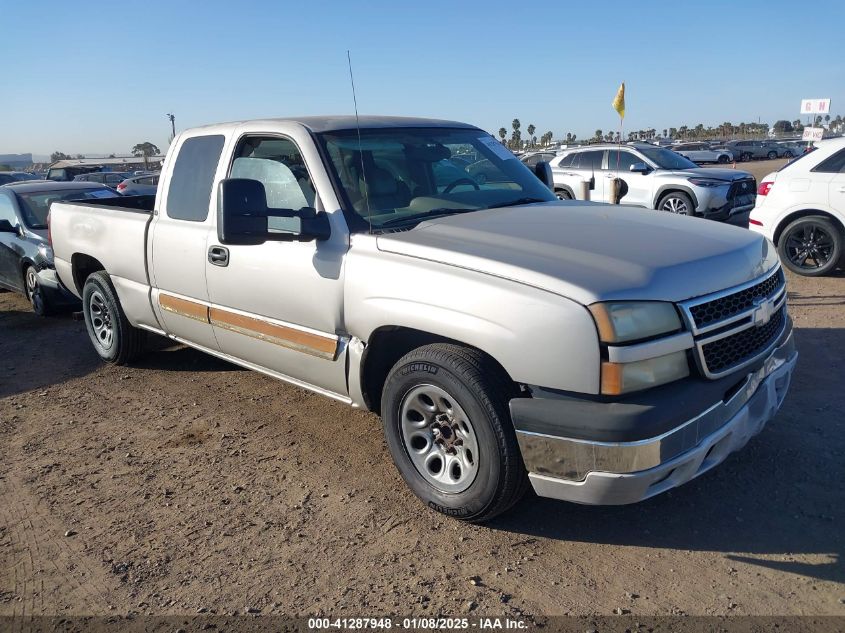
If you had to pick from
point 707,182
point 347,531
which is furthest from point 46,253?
point 707,182

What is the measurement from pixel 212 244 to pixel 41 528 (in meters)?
1.87

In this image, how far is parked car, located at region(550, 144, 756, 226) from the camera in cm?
1228

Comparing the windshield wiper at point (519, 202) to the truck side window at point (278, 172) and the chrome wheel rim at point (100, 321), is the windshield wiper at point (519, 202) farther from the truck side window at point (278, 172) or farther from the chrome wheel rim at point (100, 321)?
the chrome wheel rim at point (100, 321)

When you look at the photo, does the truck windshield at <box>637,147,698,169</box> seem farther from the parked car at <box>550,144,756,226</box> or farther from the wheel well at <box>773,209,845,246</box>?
the wheel well at <box>773,209,845,246</box>

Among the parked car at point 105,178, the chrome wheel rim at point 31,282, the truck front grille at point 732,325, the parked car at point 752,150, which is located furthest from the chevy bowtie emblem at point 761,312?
the parked car at point 752,150

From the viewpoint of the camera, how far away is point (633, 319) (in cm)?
276

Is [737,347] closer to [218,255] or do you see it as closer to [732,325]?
[732,325]

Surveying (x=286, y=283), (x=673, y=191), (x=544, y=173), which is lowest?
(x=673, y=191)

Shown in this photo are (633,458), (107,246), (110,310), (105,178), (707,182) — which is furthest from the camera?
(105,178)

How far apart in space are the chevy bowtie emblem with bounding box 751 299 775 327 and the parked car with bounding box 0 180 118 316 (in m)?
7.03

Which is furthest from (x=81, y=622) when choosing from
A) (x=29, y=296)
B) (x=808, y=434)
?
(x=29, y=296)

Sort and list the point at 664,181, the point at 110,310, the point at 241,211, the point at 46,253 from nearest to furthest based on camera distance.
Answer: the point at 241,211 → the point at 110,310 → the point at 46,253 → the point at 664,181

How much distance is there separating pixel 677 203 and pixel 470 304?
1083 cm

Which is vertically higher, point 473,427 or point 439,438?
point 473,427
